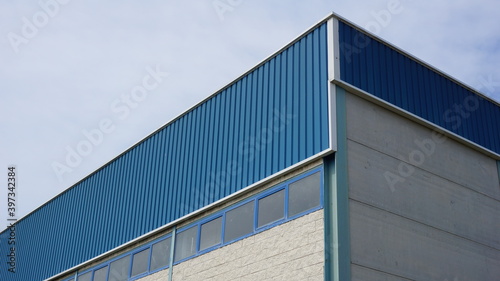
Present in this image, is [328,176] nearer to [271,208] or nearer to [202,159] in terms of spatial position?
[271,208]

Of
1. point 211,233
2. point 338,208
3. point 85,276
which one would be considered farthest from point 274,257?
point 85,276

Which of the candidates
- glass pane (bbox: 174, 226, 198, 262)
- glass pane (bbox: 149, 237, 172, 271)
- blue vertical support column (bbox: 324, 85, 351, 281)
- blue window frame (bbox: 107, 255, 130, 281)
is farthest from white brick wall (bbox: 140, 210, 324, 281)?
blue window frame (bbox: 107, 255, 130, 281)

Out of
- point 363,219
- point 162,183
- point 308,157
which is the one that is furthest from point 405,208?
point 162,183

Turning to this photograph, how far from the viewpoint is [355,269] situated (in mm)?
14734

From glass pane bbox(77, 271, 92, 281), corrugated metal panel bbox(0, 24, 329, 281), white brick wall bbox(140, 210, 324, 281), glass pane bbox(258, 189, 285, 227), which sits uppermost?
corrugated metal panel bbox(0, 24, 329, 281)

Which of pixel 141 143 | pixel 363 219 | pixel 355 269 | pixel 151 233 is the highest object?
pixel 141 143

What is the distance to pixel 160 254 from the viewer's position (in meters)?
20.4

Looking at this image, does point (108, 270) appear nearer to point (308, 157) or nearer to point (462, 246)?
point (308, 157)

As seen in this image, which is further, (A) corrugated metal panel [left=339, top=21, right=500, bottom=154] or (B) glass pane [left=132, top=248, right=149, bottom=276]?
(B) glass pane [left=132, top=248, right=149, bottom=276]

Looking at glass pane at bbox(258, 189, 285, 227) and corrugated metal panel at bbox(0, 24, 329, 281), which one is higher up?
corrugated metal panel at bbox(0, 24, 329, 281)

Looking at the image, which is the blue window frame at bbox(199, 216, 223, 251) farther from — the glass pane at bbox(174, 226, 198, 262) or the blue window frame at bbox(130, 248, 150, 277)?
the blue window frame at bbox(130, 248, 150, 277)

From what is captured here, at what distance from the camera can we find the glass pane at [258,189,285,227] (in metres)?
16.4

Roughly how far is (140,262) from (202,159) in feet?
14.1

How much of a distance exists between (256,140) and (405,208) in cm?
425
